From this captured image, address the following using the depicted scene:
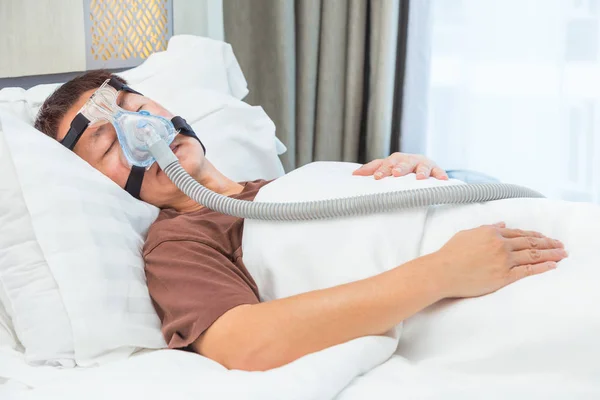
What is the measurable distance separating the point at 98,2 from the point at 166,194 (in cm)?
90

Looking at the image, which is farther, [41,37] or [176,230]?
[41,37]

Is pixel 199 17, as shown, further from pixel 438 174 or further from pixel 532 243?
pixel 532 243

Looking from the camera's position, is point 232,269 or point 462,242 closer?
point 462,242

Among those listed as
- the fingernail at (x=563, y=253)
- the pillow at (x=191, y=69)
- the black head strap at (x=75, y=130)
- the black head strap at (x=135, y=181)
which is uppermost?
the pillow at (x=191, y=69)

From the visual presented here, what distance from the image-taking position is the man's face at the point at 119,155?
1.51m

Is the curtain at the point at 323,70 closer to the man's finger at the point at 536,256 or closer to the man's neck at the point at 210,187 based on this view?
the man's neck at the point at 210,187

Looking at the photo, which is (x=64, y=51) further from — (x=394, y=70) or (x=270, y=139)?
(x=394, y=70)

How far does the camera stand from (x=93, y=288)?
124 cm

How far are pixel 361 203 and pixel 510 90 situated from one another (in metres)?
1.42

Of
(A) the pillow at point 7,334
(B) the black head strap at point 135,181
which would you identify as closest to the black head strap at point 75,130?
(B) the black head strap at point 135,181

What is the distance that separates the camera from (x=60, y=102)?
61.5 inches

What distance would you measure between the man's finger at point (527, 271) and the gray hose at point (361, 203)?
0.18 m

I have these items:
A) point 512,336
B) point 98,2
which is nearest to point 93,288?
point 512,336

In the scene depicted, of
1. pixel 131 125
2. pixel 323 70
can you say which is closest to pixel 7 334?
pixel 131 125
